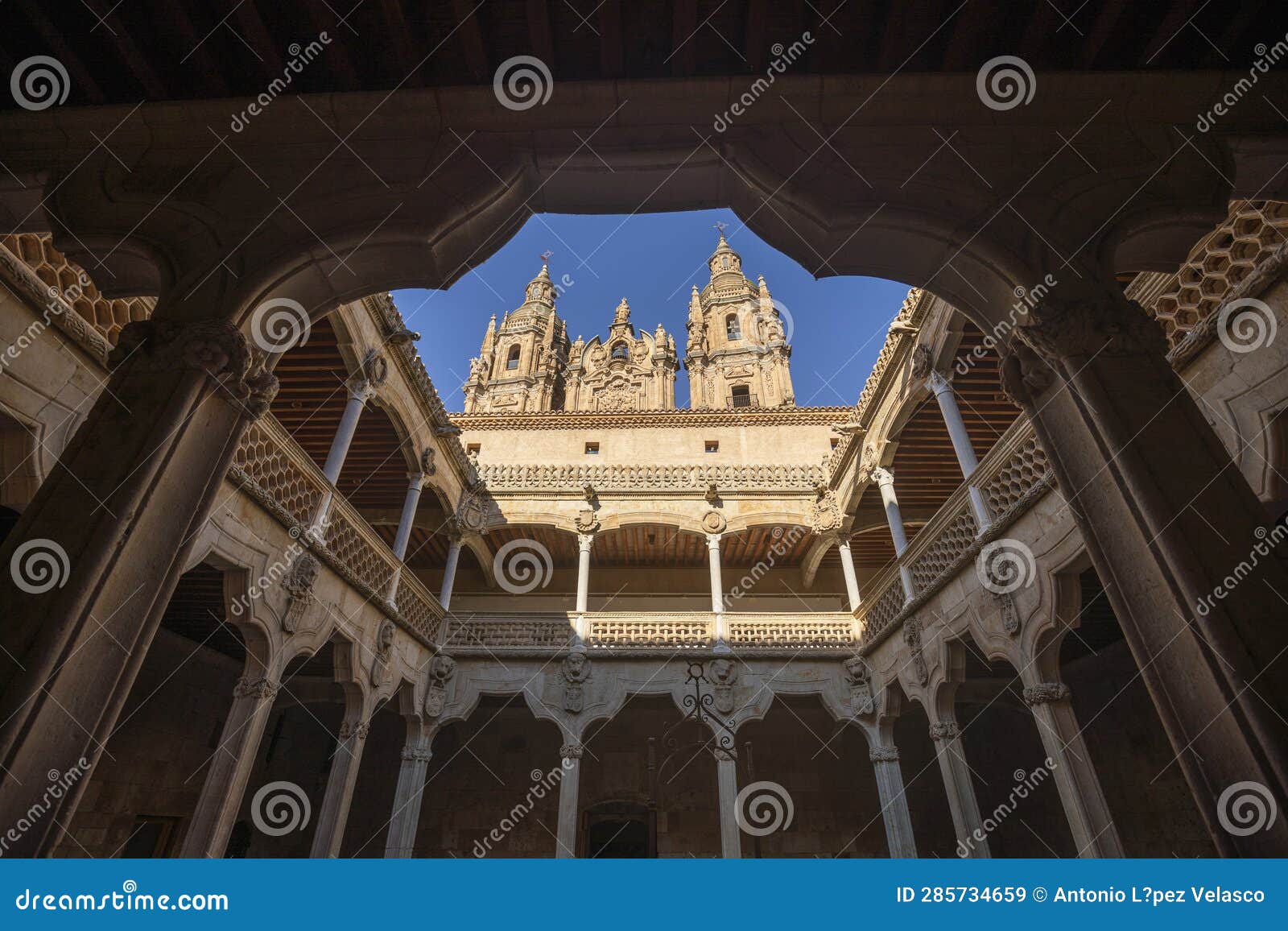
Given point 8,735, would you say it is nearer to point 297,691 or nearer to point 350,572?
point 350,572

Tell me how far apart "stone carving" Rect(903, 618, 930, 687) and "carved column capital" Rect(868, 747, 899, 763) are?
212cm

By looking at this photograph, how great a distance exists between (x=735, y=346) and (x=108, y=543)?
1089 inches

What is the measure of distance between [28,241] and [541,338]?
2990 centimetres

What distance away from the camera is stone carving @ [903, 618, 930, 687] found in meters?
9.20

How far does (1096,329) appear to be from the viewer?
8.55 ft

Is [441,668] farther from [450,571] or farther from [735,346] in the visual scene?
[735,346]

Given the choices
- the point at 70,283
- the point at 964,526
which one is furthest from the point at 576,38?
the point at 964,526

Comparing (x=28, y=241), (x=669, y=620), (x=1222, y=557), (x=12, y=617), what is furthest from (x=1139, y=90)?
(x=669, y=620)

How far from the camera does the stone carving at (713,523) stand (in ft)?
44.6

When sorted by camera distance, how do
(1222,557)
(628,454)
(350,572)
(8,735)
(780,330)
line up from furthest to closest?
(780,330) → (628,454) → (350,572) → (1222,557) → (8,735)

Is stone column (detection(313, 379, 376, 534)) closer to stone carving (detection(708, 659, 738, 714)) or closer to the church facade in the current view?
the church facade

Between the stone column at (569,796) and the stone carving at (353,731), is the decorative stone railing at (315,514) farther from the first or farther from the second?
the stone column at (569,796)

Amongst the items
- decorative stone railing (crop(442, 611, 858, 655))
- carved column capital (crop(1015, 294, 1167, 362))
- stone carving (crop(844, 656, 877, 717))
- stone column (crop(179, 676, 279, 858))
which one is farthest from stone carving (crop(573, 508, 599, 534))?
carved column capital (crop(1015, 294, 1167, 362))

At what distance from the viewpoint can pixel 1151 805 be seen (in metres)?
9.51
